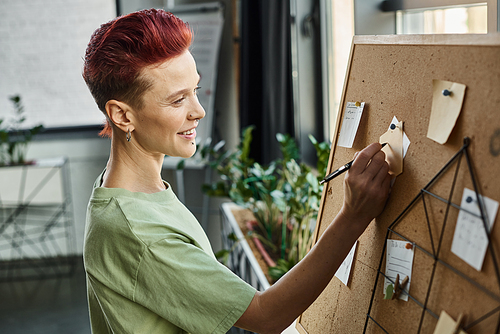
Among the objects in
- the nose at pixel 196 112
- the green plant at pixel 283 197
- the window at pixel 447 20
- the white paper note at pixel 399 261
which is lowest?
the green plant at pixel 283 197

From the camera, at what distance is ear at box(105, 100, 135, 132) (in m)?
0.88

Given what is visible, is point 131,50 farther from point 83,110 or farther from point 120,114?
point 83,110

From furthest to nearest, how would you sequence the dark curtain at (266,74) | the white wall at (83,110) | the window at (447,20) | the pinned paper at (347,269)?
the white wall at (83,110) → the dark curtain at (266,74) → the window at (447,20) → the pinned paper at (347,269)

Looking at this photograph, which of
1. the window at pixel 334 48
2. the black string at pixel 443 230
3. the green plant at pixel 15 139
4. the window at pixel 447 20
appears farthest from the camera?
the green plant at pixel 15 139

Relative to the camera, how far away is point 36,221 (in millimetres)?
3979

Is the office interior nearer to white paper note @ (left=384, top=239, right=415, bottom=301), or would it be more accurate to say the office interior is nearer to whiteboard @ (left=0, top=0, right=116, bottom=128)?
Result: whiteboard @ (left=0, top=0, right=116, bottom=128)

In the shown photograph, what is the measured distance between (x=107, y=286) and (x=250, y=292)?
259mm

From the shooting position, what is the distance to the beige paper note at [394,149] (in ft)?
2.38

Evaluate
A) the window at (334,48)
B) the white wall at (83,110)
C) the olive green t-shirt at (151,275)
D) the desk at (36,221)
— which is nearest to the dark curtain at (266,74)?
the window at (334,48)

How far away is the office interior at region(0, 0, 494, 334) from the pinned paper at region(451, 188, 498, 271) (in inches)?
22.0

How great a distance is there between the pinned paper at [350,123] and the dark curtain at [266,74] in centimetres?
173

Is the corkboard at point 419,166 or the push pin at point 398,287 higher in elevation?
the corkboard at point 419,166

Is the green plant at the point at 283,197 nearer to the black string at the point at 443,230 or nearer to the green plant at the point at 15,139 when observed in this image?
the black string at the point at 443,230

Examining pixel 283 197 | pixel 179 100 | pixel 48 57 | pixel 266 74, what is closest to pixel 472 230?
pixel 179 100
